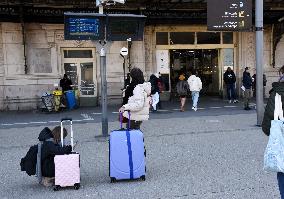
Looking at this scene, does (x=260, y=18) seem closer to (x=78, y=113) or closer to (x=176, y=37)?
(x=78, y=113)

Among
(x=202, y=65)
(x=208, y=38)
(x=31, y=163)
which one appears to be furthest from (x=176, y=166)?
(x=202, y=65)

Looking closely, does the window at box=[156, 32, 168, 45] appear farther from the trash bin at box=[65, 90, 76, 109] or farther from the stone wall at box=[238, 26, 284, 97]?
the trash bin at box=[65, 90, 76, 109]

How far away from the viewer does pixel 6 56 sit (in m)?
17.9

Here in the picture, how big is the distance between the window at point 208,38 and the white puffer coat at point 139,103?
1411 centimetres

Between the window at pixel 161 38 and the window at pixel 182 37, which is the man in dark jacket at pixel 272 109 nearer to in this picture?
the window at pixel 161 38

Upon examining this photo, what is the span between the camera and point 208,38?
21000 mm

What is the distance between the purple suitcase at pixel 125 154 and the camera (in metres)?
5.93

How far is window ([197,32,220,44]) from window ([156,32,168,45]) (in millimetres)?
1831

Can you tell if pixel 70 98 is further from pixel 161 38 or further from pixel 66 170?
pixel 66 170

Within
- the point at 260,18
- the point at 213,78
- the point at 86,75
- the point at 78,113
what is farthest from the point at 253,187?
the point at 213,78

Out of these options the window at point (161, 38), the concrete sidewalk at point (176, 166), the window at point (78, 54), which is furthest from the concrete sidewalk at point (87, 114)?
the window at point (161, 38)

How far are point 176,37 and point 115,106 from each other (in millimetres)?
5224

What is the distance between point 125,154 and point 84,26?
405 cm

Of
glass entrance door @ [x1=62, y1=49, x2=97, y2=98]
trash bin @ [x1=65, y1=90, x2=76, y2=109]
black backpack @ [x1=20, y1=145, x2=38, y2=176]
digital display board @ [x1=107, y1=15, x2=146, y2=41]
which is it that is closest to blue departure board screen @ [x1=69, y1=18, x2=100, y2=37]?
digital display board @ [x1=107, y1=15, x2=146, y2=41]
